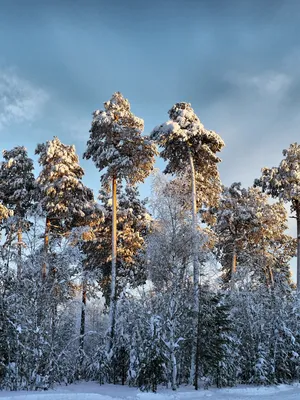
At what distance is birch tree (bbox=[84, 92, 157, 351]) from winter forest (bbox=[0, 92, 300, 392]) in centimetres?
8

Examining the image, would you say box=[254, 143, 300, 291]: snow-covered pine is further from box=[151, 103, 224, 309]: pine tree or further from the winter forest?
box=[151, 103, 224, 309]: pine tree

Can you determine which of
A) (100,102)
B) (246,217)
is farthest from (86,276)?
(246,217)

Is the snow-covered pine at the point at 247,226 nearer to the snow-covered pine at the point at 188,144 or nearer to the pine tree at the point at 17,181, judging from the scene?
the snow-covered pine at the point at 188,144

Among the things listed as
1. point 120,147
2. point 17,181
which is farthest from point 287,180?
point 17,181

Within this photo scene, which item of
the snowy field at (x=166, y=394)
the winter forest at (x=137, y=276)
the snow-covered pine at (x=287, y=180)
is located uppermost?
the snow-covered pine at (x=287, y=180)

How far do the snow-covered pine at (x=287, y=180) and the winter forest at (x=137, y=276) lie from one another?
3.2 inches

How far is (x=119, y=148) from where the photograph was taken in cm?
2353

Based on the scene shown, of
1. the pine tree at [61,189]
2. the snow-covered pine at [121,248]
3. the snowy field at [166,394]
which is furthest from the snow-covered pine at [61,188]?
the snowy field at [166,394]

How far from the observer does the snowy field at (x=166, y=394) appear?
12328 millimetres

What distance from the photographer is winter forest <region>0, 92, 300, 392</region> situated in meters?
15.8

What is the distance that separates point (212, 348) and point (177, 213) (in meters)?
7.06

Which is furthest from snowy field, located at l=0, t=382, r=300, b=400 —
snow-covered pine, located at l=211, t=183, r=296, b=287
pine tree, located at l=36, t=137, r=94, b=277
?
snow-covered pine, located at l=211, t=183, r=296, b=287

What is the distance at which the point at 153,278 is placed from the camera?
19.3 metres

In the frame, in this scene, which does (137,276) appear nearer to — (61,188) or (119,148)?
(61,188)
